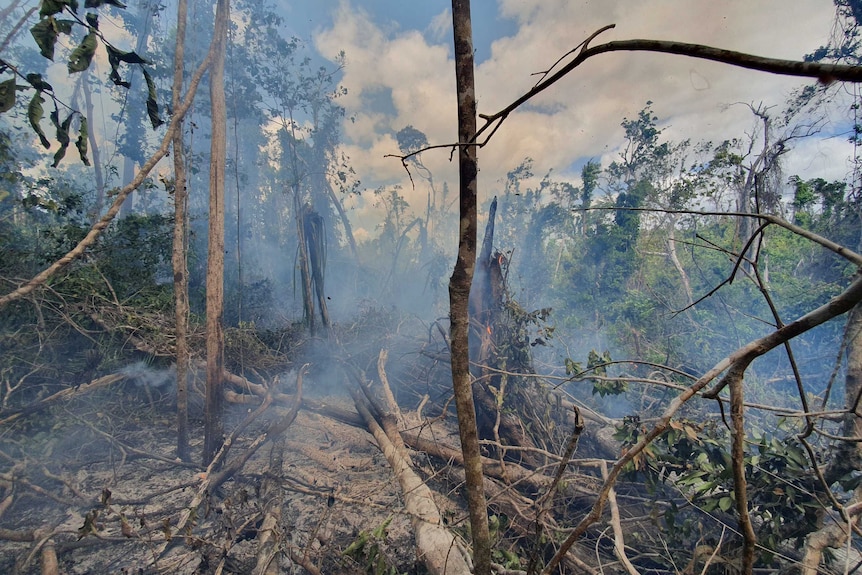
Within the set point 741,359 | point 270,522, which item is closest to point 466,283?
point 741,359

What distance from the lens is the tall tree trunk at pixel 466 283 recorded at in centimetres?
140

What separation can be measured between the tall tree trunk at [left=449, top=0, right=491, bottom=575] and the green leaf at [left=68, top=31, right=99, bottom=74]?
2.27 m

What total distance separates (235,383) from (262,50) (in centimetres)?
2184

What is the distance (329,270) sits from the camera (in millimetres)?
25578

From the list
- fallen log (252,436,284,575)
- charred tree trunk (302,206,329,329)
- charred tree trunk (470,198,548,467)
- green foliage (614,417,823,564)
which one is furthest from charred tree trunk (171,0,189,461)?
green foliage (614,417,823,564)

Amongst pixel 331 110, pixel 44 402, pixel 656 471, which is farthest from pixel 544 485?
pixel 331 110

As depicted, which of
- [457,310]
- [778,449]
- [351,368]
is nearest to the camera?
[457,310]

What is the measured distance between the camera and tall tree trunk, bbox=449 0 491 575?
55.2 inches

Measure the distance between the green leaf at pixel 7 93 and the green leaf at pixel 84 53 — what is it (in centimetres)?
31

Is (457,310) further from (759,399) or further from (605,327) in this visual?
(605,327)

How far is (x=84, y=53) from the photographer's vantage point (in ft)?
6.82

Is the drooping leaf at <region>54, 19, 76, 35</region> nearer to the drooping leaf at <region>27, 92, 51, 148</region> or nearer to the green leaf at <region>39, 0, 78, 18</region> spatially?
the green leaf at <region>39, 0, 78, 18</region>

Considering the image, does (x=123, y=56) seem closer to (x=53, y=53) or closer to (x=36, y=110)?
(x=53, y=53)

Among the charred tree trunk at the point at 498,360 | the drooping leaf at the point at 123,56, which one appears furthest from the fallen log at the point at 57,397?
the charred tree trunk at the point at 498,360
